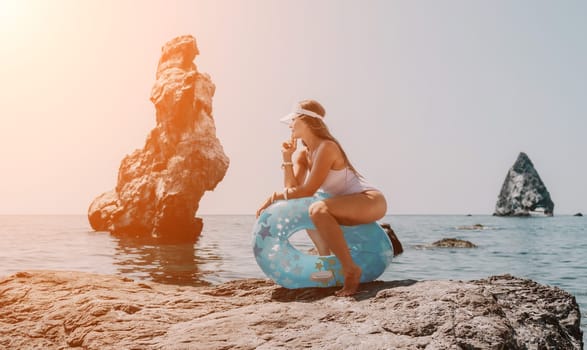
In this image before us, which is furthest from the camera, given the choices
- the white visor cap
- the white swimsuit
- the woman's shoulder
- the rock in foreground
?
the white visor cap

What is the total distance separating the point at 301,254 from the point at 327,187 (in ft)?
2.47

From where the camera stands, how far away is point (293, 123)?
5.27 m

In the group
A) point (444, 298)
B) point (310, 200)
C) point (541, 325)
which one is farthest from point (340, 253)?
point (541, 325)

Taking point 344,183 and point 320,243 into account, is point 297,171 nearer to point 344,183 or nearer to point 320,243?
point 344,183

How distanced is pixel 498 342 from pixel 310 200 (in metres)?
2.25

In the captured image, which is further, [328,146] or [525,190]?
[525,190]

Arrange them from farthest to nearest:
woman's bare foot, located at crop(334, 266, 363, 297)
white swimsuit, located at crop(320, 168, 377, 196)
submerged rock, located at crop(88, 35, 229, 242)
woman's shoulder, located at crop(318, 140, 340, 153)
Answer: submerged rock, located at crop(88, 35, 229, 242)
white swimsuit, located at crop(320, 168, 377, 196)
woman's shoulder, located at crop(318, 140, 340, 153)
woman's bare foot, located at crop(334, 266, 363, 297)

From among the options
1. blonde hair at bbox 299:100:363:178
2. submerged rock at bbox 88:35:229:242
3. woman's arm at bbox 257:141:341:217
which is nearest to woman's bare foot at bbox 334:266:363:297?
woman's arm at bbox 257:141:341:217

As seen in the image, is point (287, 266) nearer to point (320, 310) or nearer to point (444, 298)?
point (320, 310)

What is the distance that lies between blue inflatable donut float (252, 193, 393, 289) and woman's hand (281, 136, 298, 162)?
0.50 meters

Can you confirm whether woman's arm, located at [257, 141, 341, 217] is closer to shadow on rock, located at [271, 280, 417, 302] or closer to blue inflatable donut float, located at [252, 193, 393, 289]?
blue inflatable donut float, located at [252, 193, 393, 289]

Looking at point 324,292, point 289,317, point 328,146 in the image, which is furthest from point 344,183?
point 289,317

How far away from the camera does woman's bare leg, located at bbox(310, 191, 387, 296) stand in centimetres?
477

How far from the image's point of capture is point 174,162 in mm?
43406
